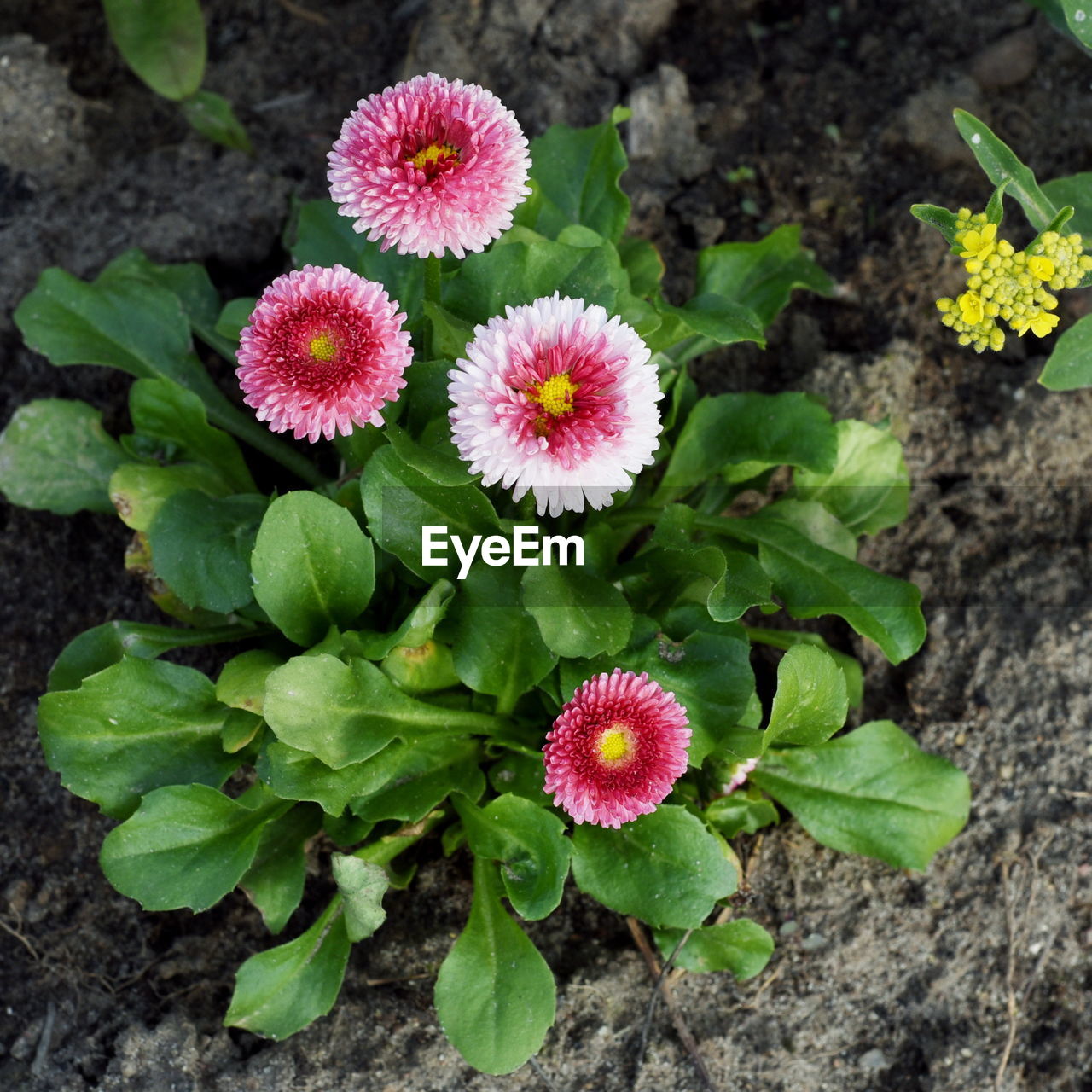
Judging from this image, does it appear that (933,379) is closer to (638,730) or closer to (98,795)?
(638,730)

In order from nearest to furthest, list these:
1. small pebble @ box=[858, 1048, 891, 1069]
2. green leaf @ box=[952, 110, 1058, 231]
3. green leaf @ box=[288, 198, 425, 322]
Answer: green leaf @ box=[952, 110, 1058, 231], small pebble @ box=[858, 1048, 891, 1069], green leaf @ box=[288, 198, 425, 322]

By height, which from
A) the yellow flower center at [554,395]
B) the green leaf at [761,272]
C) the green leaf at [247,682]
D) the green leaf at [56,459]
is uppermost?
the yellow flower center at [554,395]

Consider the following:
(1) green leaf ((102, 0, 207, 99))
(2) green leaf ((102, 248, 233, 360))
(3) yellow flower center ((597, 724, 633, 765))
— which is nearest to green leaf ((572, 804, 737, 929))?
(3) yellow flower center ((597, 724, 633, 765))

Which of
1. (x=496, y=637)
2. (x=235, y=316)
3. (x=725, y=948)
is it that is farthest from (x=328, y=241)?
(x=725, y=948)

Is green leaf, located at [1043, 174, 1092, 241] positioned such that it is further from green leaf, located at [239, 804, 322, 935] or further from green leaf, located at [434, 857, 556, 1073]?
green leaf, located at [239, 804, 322, 935]

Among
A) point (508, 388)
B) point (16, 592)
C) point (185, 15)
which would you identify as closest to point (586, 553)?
point (508, 388)

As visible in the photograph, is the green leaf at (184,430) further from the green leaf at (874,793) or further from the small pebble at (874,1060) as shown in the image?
the small pebble at (874,1060)

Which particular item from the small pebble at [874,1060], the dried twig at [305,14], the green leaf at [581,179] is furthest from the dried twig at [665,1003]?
the dried twig at [305,14]
